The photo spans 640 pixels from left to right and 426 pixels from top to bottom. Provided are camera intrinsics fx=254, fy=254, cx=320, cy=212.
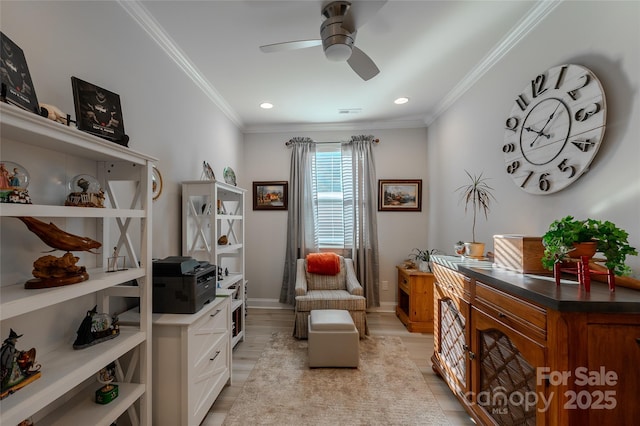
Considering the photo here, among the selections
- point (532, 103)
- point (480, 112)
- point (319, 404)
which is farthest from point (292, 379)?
point (480, 112)

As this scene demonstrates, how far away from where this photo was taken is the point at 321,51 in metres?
2.13

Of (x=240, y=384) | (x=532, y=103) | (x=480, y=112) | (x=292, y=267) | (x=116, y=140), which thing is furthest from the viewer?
(x=292, y=267)

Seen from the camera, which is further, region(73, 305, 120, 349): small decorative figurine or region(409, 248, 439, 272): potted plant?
region(409, 248, 439, 272): potted plant

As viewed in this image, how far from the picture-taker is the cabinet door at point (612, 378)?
0.98 metres

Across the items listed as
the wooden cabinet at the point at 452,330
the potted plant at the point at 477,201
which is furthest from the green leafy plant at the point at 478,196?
the wooden cabinet at the point at 452,330

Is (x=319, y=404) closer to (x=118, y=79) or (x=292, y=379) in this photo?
(x=292, y=379)

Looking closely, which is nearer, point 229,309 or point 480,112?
point 229,309

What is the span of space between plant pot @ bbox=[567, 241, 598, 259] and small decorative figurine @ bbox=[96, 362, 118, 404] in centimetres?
235

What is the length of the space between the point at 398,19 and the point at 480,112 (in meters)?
1.24

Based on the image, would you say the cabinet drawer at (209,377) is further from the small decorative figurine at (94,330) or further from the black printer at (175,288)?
the small decorative figurine at (94,330)

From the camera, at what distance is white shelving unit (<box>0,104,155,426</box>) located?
0.88 meters

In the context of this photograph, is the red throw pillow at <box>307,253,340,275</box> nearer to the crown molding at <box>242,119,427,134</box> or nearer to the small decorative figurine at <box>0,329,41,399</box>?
the crown molding at <box>242,119,427,134</box>

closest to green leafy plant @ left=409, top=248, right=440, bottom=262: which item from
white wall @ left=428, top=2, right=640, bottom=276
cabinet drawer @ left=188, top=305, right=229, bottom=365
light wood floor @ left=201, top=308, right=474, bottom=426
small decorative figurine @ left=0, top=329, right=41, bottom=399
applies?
white wall @ left=428, top=2, right=640, bottom=276

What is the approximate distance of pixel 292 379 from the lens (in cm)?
216
